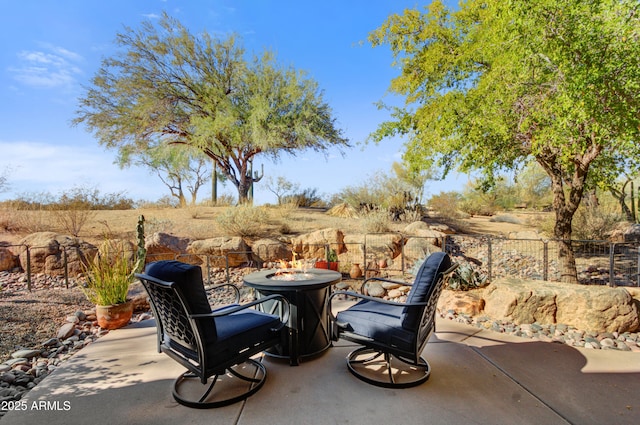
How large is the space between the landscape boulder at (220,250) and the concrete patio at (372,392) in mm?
4812

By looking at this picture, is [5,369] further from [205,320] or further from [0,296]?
[0,296]

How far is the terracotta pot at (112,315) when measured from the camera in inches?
160

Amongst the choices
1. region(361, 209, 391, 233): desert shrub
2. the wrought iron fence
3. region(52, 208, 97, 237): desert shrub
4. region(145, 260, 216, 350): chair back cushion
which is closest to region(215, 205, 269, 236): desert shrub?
the wrought iron fence

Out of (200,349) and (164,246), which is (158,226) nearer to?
(164,246)

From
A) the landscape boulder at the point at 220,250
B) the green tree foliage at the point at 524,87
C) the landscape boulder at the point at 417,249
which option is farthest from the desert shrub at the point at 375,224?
the landscape boulder at the point at 220,250

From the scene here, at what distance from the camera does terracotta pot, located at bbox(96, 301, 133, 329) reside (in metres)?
4.07

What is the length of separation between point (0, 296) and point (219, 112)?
937 centimetres

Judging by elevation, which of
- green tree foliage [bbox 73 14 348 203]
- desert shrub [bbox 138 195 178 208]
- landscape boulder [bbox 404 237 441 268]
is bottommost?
landscape boulder [bbox 404 237 441 268]

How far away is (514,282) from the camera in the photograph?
4.51m

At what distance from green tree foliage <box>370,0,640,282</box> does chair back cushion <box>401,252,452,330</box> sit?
326 centimetres

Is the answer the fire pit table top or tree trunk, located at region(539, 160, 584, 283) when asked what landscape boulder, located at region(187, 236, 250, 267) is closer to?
the fire pit table top

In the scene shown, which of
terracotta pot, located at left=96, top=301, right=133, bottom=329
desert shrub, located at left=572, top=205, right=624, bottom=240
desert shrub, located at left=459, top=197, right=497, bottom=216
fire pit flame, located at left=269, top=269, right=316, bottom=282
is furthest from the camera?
desert shrub, located at left=459, top=197, right=497, bottom=216

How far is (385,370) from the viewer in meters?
2.88

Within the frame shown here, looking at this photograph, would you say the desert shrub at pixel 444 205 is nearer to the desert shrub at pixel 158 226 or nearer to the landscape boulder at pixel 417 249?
the landscape boulder at pixel 417 249
